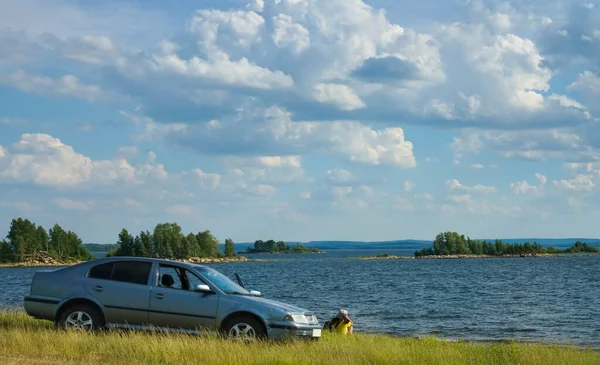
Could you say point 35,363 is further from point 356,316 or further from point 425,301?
point 425,301

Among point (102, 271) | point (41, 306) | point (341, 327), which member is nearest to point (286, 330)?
point (102, 271)

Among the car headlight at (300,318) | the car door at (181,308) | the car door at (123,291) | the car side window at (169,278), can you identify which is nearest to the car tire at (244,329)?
the car door at (181,308)

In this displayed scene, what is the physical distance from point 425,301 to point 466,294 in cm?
785

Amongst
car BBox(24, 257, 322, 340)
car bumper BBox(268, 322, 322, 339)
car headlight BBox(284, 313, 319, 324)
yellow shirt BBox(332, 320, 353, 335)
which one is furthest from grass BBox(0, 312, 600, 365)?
yellow shirt BBox(332, 320, 353, 335)

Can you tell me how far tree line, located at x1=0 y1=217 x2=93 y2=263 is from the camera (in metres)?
163

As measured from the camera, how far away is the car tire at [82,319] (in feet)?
48.7

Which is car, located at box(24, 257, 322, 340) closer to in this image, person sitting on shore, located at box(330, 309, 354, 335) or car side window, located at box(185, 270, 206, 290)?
car side window, located at box(185, 270, 206, 290)

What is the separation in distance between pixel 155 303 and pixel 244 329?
5.79 ft

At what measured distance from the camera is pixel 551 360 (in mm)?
13602

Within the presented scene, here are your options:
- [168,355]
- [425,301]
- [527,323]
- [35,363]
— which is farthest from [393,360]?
[425,301]

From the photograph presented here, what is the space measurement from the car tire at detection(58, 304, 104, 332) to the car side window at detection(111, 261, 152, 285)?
→ 29.3 inches

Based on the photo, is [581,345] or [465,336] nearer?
[581,345]

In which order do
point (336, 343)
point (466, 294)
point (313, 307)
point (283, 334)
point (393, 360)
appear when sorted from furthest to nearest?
point (466, 294)
point (313, 307)
point (336, 343)
point (283, 334)
point (393, 360)

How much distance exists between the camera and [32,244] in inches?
6476
